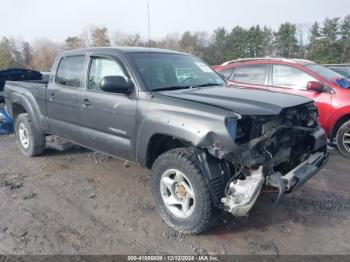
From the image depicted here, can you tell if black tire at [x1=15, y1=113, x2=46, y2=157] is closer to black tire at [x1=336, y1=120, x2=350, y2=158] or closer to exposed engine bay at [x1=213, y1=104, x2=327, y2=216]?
exposed engine bay at [x1=213, y1=104, x2=327, y2=216]

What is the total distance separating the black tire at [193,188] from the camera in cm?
288

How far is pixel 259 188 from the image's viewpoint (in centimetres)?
272

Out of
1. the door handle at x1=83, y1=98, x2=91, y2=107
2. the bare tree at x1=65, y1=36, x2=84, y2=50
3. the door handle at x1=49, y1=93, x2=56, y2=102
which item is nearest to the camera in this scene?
the door handle at x1=83, y1=98, x2=91, y2=107

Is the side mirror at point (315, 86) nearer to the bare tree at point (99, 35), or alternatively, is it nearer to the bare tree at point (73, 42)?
the bare tree at point (99, 35)

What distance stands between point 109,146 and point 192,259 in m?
1.78

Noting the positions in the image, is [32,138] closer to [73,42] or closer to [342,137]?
[342,137]

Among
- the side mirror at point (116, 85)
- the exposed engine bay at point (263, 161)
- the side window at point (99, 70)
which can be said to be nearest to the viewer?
the exposed engine bay at point (263, 161)

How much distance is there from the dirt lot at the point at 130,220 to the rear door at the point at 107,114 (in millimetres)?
658

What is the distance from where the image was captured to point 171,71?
3.96 meters

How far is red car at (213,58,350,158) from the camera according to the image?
18.0ft

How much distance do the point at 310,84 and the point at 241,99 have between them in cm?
305

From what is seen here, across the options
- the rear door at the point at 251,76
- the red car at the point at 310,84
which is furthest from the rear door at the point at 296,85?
the rear door at the point at 251,76

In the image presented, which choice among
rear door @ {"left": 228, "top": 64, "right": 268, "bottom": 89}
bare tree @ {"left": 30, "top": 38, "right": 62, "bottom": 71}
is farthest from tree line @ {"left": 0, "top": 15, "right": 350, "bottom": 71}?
rear door @ {"left": 228, "top": 64, "right": 268, "bottom": 89}

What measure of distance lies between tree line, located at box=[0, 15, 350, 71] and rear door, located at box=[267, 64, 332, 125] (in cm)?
3371
